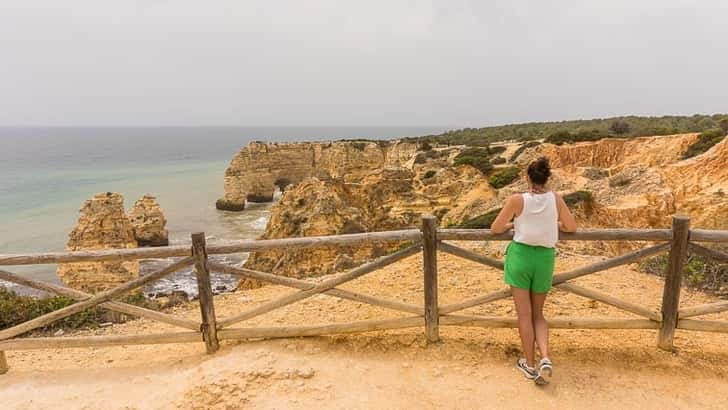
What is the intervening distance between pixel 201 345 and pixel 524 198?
179 inches

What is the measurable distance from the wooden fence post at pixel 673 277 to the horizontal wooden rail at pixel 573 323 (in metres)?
0.13

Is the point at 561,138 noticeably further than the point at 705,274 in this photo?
Yes

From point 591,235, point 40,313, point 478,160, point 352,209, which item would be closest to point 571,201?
point 352,209

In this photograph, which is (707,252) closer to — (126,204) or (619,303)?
(619,303)

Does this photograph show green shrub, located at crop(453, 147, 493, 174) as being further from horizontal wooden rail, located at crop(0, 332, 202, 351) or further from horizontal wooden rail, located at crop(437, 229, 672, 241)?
horizontal wooden rail, located at crop(0, 332, 202, 351)

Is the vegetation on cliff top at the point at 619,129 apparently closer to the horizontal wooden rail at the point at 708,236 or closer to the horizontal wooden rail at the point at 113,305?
the horizontal wooden rail at the point at 708,236

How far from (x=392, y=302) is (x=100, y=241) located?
2523 cm

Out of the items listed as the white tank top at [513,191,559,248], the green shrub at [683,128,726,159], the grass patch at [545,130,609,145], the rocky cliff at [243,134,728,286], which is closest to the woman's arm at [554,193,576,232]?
the white tank top at [513,191,559,248]

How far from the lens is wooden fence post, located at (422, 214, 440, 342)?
4793 millimetres

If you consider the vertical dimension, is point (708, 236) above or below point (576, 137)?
below

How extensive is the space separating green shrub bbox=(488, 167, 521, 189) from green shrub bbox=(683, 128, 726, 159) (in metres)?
7.16

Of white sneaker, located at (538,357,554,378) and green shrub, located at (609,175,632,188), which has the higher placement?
green shrub, located at (609,175,632,188)

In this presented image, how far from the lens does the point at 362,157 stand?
1735 inches

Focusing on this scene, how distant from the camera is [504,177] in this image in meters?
20.8
